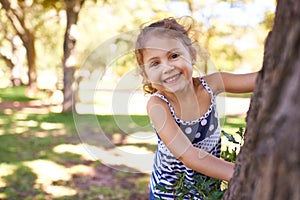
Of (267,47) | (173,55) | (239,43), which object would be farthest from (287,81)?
(239,43)

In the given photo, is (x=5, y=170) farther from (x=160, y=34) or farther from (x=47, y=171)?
(x=160, y=34)

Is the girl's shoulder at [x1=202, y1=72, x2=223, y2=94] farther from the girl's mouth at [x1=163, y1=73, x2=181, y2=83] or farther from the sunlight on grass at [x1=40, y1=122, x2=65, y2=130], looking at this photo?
the sunlight on grass at [x1=40, y1=122, x2=65, y2=130]

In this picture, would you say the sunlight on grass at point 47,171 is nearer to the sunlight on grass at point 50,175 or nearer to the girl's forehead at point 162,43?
the sunlight on grass at point 50,175

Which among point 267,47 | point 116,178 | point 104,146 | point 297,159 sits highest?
point 267,47

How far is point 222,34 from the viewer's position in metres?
17.6

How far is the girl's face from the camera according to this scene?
1397 mm

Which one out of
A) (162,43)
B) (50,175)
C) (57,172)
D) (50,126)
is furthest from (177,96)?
(50,126)

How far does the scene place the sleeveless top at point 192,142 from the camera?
148 cm

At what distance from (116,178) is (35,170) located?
1.13m

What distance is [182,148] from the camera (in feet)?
4.13

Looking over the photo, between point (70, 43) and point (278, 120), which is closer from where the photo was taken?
point (278, 120)

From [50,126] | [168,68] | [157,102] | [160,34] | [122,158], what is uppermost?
[160,34]

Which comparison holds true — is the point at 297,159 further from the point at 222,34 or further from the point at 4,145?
the point at 222,34

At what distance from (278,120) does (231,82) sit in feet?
3.27
